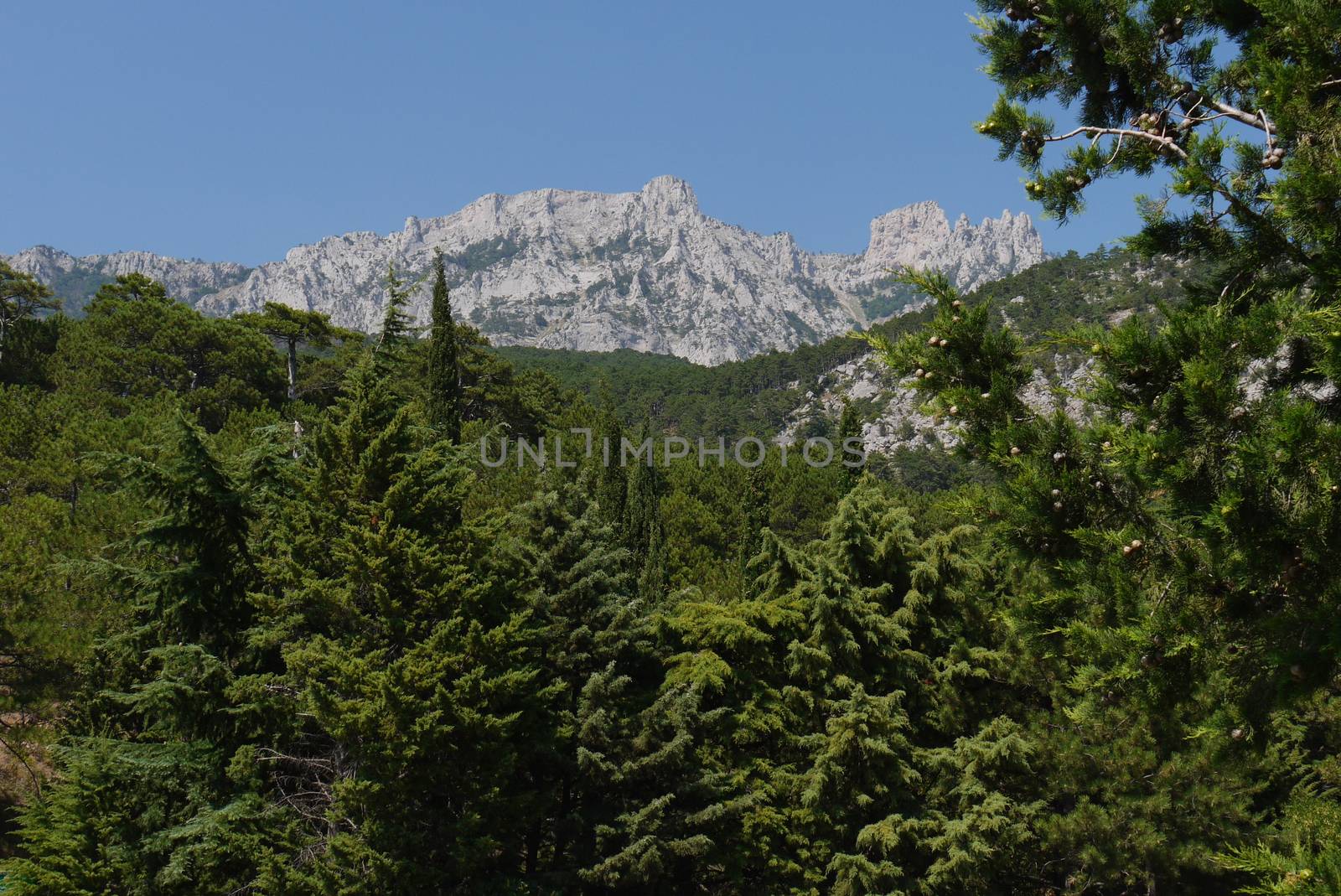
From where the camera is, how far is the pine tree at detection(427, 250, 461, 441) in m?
31.1

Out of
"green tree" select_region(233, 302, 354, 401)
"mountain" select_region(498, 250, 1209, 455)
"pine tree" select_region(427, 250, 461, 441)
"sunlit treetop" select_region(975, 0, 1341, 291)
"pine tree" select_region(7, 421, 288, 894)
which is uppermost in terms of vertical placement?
"mountain" select_region(498, 250, 1209, 455)

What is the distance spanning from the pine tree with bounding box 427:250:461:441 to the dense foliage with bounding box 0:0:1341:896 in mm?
12838

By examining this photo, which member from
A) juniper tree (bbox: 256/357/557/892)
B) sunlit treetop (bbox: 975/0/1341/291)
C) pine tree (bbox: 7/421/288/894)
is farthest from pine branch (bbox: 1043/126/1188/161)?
pine tree (bbox: 7/421/288/894)

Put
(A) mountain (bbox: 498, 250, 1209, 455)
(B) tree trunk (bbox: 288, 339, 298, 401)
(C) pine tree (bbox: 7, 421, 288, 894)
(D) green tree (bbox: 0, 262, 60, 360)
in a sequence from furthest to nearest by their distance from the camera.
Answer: (A) mountain (bbox: 498, 250, 1209, 455) → (B) tree trunk (bbox: 288, 339, 298, 401) → (D) green tree (bbox: 0, 262, 60, 360) → (C) pine tree (bbox: 7, 421, 288, 894)

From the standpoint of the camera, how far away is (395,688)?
9891 millimetres

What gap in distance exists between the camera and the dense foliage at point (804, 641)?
3740 millimetres

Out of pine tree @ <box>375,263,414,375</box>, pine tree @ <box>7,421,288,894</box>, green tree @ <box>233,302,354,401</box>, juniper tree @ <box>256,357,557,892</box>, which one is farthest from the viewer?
green tree @ <box>233,302,354,401</box>

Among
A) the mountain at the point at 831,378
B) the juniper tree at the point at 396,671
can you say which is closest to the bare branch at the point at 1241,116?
the juniper tree at the point at 396,671

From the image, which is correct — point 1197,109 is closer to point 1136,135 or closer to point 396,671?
point 1136,135

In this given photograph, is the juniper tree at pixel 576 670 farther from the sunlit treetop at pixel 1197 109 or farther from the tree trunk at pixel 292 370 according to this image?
the tree trunk at pixel 292 370

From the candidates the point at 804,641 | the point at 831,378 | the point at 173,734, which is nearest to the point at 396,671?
the point at 173,734

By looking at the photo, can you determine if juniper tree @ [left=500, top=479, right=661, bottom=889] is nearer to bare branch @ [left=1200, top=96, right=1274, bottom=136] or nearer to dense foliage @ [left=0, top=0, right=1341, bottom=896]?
dense foliage @ [left=0, top=0, right=1341, bottom=896]

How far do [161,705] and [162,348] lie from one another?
93.6ft

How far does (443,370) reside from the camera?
32156 mm
